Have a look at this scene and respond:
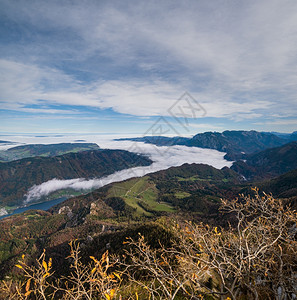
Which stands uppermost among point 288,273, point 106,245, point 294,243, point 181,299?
point 294,243

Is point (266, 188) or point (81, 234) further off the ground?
point (266, 188)

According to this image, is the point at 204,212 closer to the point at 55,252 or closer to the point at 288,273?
the point at 55,252


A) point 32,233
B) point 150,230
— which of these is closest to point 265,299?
point 150,230

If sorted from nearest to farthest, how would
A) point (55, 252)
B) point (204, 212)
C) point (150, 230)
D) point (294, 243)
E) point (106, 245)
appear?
point (294, 243) → point (150, 230) → point (106, 245) → point (55, 252) → point (204, 212)

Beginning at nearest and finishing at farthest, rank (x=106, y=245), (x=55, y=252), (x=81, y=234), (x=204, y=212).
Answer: (x=106, y=245) → (x=55, y=252) → (x=81, y=234) → (x=204, y=212)

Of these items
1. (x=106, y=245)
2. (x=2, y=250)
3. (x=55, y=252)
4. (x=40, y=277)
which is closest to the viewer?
(x=40, y=277)

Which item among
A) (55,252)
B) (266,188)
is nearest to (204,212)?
(266,188)

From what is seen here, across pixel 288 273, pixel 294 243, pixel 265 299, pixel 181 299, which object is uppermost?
pixel 294 243

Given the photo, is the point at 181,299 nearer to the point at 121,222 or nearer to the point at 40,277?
the point at 40,277

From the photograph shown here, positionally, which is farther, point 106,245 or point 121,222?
point 121,222
